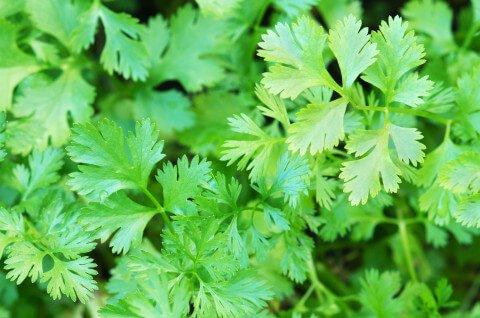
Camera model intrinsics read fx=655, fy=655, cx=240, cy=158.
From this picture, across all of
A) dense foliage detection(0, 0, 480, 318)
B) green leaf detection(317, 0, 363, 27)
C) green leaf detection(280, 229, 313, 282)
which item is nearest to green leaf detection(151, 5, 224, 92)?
dense foliage detection(0, 0, 480, 318)

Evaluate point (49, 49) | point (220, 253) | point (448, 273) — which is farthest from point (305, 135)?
point (448, 273)

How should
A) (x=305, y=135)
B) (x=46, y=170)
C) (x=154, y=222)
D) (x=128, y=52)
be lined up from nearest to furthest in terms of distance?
(x=305, y=135)
(x=46, y=170)
(x=128, y=52)
(x=154, y=222)

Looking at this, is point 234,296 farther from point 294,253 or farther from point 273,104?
point 273,104

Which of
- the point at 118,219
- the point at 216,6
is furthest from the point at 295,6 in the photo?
the point at 118,219

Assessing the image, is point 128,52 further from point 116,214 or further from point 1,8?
point 116,214

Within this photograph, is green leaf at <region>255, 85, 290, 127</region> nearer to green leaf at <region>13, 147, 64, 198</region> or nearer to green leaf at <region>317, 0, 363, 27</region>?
green leaf at <region>13, 147, 64, 198</region>

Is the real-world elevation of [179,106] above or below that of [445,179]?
below

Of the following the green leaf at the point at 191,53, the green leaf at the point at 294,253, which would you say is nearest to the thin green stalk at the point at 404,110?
the green leaf at the point at 294,253
